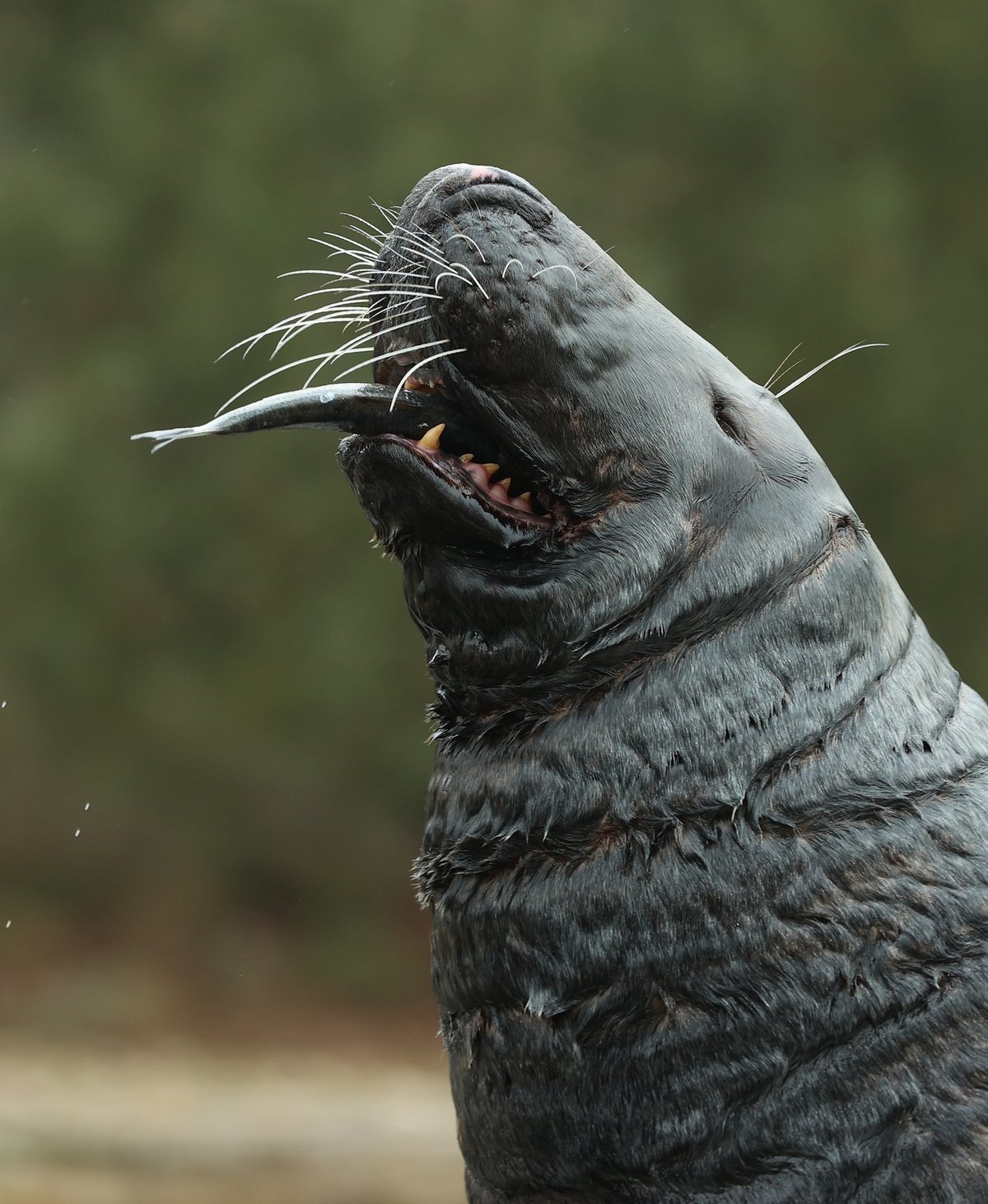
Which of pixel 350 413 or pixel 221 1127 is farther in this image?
pixel 221 1127

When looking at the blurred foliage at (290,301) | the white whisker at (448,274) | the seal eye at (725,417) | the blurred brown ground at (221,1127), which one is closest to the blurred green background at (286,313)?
the blurred foliage at (290,301)

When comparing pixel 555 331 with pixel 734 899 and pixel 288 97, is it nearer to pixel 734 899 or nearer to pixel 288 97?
pixel 734 899

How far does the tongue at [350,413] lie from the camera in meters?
2.06

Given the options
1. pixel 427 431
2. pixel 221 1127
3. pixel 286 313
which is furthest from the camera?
pixel 286 313

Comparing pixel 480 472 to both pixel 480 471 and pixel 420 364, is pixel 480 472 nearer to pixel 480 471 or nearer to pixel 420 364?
pixel 480 471

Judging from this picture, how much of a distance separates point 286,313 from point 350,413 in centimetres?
566

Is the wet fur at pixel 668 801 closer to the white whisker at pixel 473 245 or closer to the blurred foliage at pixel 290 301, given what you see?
the white whisker at pixel 473 245

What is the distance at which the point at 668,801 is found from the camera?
6.61 feet

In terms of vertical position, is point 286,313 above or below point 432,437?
above

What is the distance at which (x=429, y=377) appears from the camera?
216cm

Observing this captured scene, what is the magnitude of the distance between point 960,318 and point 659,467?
20.0 ft

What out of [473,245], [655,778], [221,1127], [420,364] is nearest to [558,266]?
[473,245]

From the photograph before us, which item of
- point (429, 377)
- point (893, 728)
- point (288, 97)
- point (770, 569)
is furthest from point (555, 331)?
point (288, 97)

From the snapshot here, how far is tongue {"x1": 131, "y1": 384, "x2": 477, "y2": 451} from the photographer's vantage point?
206cm
